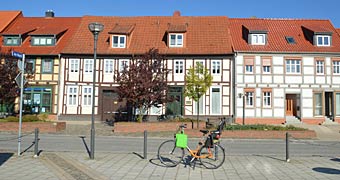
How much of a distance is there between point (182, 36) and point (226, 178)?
22273mm

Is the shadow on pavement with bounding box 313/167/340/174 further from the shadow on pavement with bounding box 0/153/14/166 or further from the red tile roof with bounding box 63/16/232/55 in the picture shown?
the red tile roof with bounding box 63/16/232/55

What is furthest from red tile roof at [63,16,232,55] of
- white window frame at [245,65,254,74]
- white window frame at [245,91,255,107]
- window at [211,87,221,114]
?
white window frame at [245,91,255,107]

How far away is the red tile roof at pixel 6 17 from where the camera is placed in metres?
32.3

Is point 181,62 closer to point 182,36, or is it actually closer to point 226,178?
point 182,36

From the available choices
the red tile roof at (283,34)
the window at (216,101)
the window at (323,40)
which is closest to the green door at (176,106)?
the window at (216,101)

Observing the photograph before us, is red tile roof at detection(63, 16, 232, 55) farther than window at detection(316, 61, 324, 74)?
Yes

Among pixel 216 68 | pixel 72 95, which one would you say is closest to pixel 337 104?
pixel 216 68

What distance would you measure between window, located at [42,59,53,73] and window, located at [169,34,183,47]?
1137cm

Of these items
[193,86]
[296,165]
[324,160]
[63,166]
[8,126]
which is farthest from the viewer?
[193,86]

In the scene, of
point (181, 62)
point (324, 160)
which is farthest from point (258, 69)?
point (324, 160)

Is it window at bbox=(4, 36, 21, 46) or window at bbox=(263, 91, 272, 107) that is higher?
window at bbox=(4, 36, 21, 46)

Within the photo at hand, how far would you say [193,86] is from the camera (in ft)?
73.0

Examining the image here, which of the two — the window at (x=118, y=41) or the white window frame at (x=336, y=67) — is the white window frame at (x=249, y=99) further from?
the window at (x=118, y=41)

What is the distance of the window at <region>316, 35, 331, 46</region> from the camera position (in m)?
28.5
